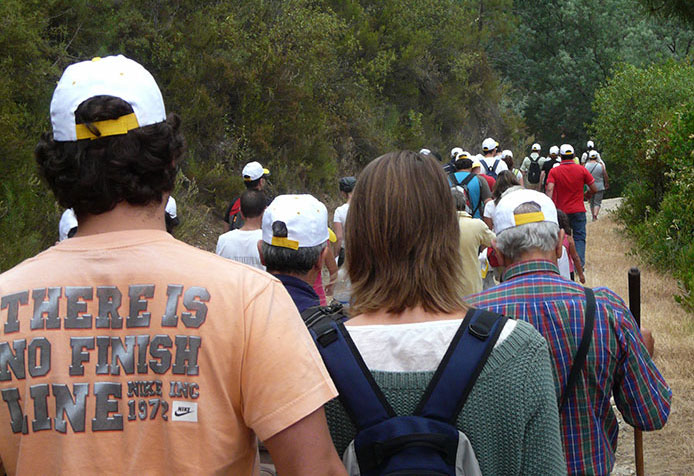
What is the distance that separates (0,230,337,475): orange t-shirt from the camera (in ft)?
5.94

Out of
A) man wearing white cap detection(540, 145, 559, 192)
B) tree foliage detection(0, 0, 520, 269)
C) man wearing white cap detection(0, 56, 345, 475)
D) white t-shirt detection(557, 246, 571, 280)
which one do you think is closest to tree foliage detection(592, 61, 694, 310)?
man wearing white cap detection(540, 145, 559, 192)

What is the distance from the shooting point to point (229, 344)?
181 centimetres

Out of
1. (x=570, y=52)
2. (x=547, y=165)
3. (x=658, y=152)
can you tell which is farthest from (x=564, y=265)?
(x=570, y=52)

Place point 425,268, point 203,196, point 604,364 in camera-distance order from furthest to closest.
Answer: point 203,196 → point 604,364 → point 425,268

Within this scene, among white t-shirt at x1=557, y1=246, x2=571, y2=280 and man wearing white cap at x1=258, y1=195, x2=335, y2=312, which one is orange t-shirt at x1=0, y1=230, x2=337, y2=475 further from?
white t-shirt at x1=557, y1=246, x2=571, y2=280

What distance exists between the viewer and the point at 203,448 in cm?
181

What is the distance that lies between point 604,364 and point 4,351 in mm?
1805

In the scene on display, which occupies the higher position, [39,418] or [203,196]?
[39,418]

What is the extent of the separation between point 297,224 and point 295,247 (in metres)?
0.11

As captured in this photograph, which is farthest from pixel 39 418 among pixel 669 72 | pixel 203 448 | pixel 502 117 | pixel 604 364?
pixel 502 117

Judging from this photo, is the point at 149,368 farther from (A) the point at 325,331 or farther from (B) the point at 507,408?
(B) the point at 507,408

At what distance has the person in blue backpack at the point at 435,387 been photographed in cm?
209

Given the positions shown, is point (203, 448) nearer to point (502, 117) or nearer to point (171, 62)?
point (171, 62)

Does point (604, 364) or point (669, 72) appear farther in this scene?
point (669, 72)
